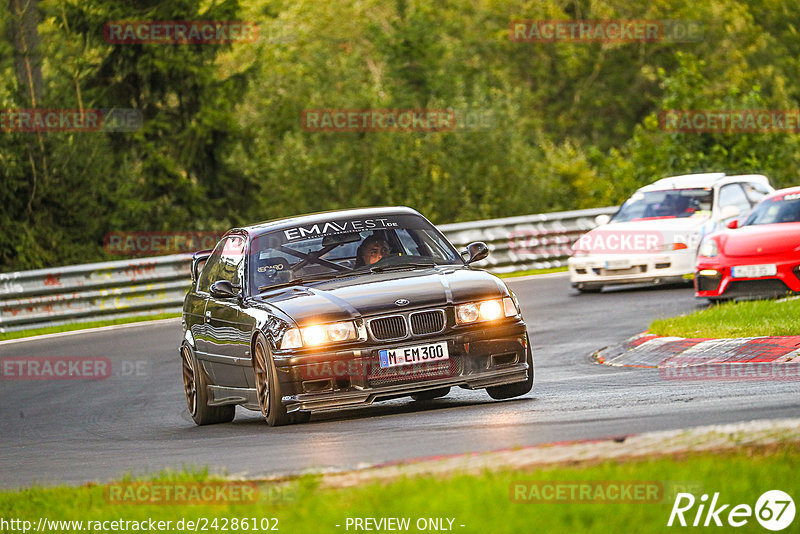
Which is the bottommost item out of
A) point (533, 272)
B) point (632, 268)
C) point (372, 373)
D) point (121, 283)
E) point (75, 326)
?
point (533, 272)

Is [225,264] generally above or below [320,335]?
above

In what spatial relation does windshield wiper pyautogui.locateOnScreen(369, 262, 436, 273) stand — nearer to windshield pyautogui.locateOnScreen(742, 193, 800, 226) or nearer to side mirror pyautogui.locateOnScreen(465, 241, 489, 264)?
side mirror pyautogui.locateOnScreen(465, 241, 489, 264)

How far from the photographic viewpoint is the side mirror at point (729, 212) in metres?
21.7

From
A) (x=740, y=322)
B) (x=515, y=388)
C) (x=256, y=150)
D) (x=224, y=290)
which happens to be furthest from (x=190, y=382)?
(x=256, y=150)

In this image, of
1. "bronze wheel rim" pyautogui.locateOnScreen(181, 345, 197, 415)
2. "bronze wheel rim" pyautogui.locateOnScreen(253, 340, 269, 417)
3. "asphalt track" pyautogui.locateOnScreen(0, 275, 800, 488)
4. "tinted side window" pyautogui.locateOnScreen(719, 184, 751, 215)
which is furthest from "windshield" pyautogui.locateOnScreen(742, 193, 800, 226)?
"bronze wheel rim" pyautogui.locateOnScreen(253, 340, 269, 417)

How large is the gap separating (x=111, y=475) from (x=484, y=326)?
2981 mm

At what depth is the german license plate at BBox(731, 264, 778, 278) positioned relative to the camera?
55.2ft

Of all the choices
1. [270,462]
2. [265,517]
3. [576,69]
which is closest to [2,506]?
[270,462]

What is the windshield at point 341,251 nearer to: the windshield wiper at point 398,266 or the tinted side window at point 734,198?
the windshield wiper at point 398,266

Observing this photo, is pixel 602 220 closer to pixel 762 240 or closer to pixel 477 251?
pixel 762 240

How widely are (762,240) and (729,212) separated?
4605mm

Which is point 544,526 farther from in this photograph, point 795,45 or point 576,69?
point 795,45

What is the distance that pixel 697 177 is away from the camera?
22.9 metres

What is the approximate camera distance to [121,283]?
78.9 feet
